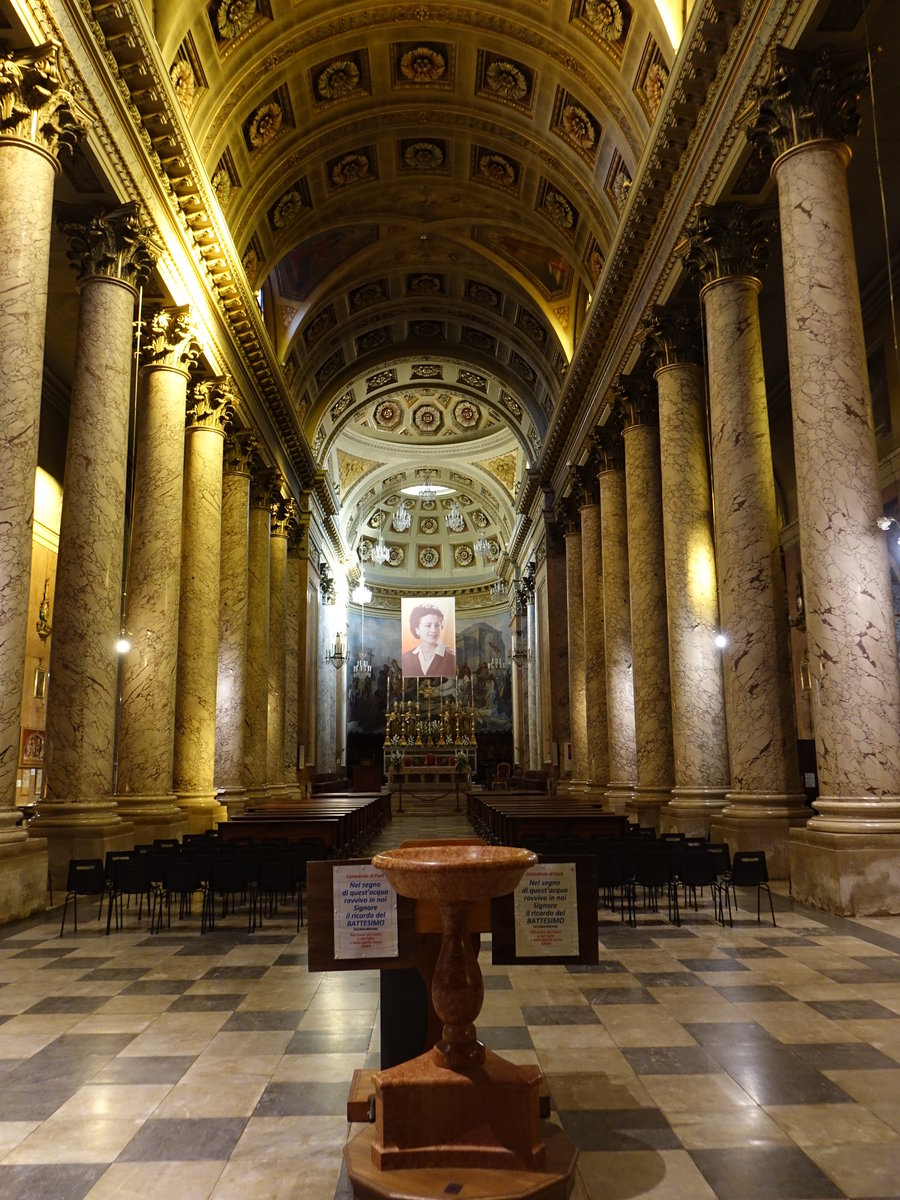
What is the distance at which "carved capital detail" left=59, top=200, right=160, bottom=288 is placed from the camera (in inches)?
456

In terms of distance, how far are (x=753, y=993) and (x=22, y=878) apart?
6.69 meters

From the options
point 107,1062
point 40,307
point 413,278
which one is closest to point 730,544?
point 40,307

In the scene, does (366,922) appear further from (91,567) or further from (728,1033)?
(91,567)

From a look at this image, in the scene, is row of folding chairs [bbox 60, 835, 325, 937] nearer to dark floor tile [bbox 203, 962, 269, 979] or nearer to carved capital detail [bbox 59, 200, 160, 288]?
dark floor tile [bbox 203, 962, 269, 979]

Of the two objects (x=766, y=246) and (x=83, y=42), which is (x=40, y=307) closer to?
(x=83, y=42)

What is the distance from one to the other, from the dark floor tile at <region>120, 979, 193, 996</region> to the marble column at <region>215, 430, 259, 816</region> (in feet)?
39.0

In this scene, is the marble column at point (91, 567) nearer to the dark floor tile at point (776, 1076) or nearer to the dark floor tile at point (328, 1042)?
the dark floor tile at point (328, 1042)

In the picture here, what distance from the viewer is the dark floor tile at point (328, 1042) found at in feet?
15.7

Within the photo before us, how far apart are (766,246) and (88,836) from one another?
11.6m

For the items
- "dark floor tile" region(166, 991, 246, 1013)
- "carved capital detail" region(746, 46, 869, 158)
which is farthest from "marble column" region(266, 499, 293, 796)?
"dark floor tile" region(166, 991, 246, 1013)

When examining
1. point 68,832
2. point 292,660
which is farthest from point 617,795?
point 292,660

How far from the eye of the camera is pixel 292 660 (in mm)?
26172

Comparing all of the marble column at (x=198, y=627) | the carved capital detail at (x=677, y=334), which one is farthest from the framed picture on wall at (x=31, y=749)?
the carved capital detail at (x=677, y=334)

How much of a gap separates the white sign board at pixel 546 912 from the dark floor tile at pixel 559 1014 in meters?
1.83
